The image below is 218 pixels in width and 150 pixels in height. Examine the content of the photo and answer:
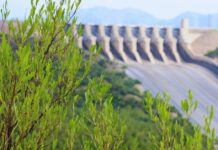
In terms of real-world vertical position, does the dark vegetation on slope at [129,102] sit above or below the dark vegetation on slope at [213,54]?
below

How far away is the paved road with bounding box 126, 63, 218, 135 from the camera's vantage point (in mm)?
62856

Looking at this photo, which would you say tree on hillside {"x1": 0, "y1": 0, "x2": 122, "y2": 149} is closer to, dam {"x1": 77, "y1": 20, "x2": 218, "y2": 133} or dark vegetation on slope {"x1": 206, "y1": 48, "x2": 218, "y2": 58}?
dam {"x1": 77, "y1": 20, "x2": 218, "y2": 133}

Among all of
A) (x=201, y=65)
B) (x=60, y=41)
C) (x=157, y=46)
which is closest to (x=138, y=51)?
(x=157, y=46)

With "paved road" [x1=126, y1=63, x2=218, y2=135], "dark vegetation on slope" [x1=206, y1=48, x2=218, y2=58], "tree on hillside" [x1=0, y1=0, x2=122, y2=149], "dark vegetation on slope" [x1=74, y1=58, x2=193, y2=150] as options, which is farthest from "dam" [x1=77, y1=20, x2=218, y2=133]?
"tree on hillside" [x1=0, y1=0, x2=122, y2=149]

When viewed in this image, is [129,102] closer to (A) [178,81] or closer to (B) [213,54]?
(A) [178,81]

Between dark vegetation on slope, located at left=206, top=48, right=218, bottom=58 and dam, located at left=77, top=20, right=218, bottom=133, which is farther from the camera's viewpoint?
dark vegetation on slope, located at left=206, top=48, right=218, bottom=58

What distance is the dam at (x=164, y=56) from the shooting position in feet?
214

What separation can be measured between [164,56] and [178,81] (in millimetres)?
9943

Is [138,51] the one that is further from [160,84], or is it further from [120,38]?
[160,84]

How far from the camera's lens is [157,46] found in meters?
77.4

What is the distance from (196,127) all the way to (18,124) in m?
2.95

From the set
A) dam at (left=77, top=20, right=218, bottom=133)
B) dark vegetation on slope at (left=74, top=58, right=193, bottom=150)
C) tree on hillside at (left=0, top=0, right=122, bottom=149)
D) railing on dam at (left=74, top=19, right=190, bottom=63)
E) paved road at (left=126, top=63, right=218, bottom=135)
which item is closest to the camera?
tree on hillside at (left=0, top=0, right=122, bottom=149)

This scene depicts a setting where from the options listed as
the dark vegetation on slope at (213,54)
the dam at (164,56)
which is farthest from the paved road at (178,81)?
the dark vegetation on slope at (213,54)

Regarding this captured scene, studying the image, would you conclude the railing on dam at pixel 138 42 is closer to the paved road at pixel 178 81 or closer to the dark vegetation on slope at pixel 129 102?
the paved road at pixel 178 81
